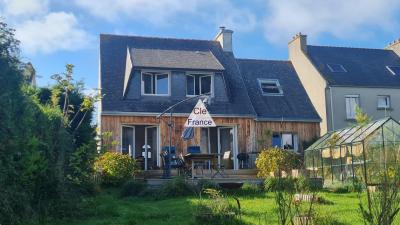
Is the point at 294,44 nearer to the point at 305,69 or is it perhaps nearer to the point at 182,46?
the point at 305,69

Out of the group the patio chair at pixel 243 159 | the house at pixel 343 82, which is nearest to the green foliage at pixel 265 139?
the patio chair at pixel 243 159

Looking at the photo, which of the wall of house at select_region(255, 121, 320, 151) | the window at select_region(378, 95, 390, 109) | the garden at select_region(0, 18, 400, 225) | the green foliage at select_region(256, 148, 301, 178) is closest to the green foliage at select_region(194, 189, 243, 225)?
the garden at select_region(0, 18, 400, 225)

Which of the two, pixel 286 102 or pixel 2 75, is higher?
pixel 286 102

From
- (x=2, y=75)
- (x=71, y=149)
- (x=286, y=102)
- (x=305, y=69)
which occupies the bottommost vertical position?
(x=71, y=149)

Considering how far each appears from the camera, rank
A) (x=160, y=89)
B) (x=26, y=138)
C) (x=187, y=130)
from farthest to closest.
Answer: (x=160, y=89), (x=187, y=130), (x=26, y=138)

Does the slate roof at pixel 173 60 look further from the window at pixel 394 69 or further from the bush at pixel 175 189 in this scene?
the window at pixel 394 69

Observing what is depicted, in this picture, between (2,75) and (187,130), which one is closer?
(2,75)

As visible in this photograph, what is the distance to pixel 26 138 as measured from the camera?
9672 mm

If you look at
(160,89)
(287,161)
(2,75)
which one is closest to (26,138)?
(2,75)

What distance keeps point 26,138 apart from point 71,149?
3.45 metres

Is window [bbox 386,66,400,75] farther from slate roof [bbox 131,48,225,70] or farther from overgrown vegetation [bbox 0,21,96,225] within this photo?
overgrown vegetation [bbox 0,21,96,225]

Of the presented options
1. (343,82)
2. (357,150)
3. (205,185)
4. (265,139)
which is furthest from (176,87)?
(343,82)

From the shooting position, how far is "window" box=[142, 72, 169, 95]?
24828mm

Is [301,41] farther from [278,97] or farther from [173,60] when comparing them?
[173,60]
